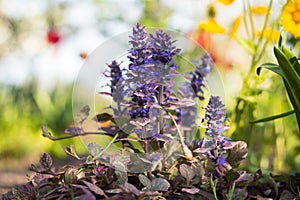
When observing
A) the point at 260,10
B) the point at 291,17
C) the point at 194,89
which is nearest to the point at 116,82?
the point at 194,89

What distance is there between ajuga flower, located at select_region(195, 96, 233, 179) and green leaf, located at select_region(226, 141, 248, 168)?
3cm

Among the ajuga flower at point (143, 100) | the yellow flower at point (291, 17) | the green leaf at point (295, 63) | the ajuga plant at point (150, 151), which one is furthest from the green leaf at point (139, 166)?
the yellow flower at point (291, 17)

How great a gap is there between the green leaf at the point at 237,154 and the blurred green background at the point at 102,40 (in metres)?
0.61

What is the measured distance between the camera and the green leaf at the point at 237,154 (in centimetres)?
121

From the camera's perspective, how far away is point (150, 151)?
3.77 ft

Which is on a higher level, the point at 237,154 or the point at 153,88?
the point at 153,88

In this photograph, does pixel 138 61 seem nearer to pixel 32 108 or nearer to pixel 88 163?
pixel 88 163

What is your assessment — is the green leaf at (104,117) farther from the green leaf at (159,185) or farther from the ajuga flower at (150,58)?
the green leaf at (159,185)

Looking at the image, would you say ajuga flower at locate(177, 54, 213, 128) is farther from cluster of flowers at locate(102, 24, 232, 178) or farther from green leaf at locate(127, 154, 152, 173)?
green leaf at locate(127, 154, 152, 173)

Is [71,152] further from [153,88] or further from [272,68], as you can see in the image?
[272,68]

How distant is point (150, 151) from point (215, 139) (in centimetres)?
17

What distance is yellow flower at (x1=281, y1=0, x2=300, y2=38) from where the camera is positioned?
1.77 m

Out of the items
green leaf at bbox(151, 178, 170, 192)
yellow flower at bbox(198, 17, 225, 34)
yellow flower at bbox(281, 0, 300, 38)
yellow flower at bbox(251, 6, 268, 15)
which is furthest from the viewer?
yellow flower at bbox(198, 17, 225, 34)

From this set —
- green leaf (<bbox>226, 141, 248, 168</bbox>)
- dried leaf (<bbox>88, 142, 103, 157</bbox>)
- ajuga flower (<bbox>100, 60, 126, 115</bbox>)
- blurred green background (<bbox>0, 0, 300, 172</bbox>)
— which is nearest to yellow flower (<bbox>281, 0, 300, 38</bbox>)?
blurred green background (<bbox>0, 0, 300, 172</bbox>)
